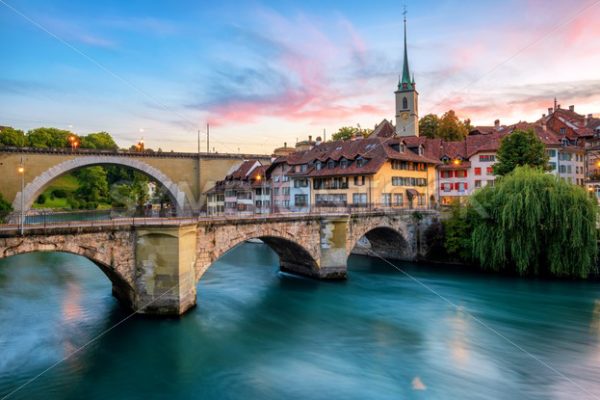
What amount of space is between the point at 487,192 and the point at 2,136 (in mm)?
82018

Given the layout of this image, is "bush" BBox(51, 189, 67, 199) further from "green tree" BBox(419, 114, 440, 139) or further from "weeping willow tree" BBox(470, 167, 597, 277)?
"weeping willow tree" BBox(470, 167, 597, 277)

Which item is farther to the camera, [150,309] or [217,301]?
[217,301]

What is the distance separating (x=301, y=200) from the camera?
139 feet

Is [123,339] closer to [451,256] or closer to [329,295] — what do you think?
[329,295]

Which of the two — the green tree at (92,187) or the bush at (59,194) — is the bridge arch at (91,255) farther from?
the bush at (59,194)

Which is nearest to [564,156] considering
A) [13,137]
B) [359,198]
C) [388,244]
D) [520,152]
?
[520,152]

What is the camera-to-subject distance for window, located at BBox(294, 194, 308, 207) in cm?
4150

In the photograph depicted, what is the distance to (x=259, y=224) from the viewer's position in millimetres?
22766

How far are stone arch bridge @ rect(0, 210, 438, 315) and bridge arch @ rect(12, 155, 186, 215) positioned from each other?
2112 centimetres

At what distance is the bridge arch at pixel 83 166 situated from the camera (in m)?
36.8

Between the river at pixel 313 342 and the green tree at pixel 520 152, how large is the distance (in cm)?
1360

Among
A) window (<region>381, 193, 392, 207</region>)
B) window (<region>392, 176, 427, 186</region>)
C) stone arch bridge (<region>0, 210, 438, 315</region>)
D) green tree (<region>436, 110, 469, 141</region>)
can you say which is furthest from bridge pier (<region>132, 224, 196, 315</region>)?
green tree (<region>436, 110, 469, 141</region>)

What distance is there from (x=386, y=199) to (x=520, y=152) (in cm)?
1212

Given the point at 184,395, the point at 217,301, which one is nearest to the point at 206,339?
the point at 184,395
